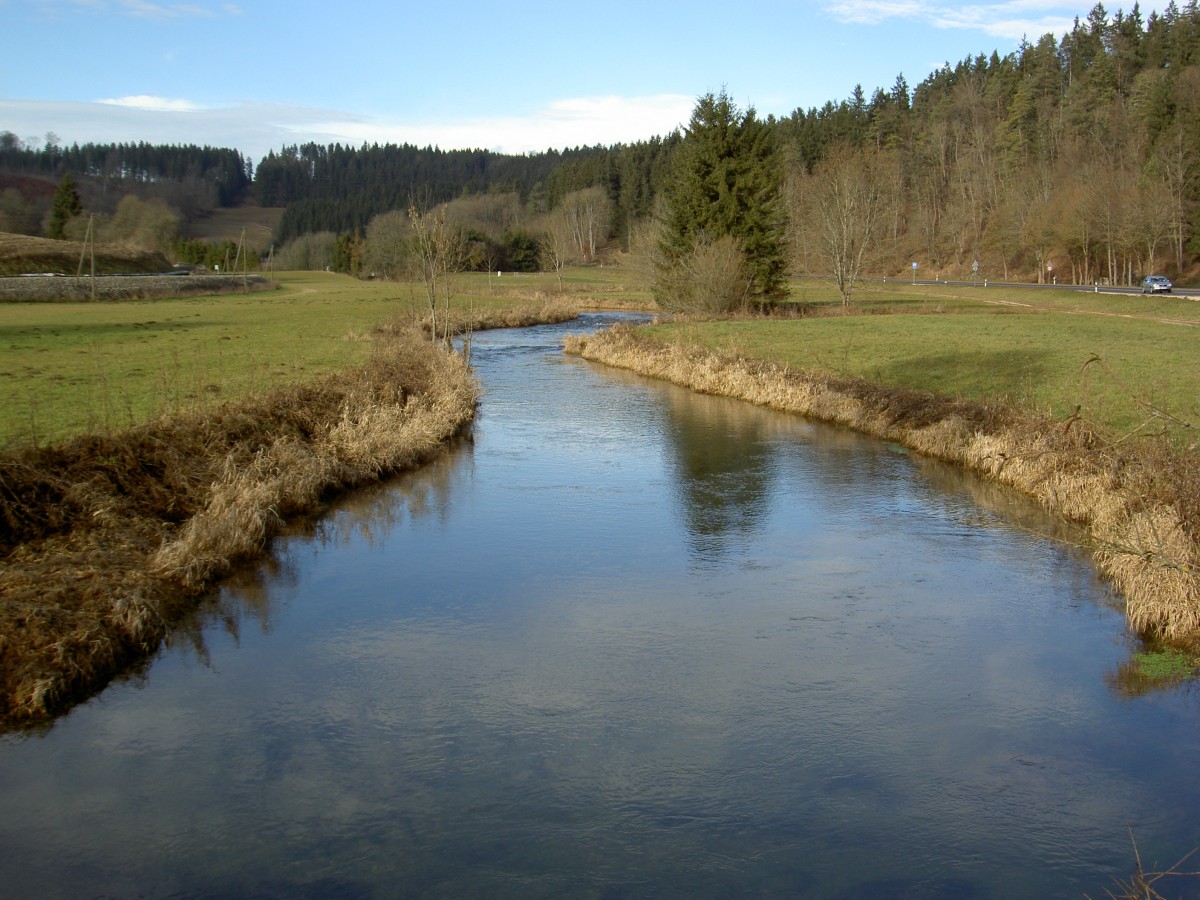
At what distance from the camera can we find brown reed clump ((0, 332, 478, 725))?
341 inches

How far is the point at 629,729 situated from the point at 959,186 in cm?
8078

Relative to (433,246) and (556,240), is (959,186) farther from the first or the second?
(433,246)

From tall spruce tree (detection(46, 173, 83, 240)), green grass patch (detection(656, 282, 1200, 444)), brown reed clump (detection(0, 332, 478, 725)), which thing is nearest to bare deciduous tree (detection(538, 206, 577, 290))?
green grass patch (detection(656, 282, 1200, 444))

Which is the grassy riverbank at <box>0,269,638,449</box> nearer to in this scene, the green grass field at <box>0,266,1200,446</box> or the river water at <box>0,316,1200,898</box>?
the green grass field at <box>0,266,1200,446</box>

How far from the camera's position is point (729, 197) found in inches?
1603

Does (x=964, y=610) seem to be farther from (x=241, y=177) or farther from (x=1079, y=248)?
(x=241, y=177)

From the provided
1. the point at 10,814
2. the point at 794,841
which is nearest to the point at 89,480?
the point at 10,814

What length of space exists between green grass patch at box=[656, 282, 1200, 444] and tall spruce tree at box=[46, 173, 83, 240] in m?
67.7

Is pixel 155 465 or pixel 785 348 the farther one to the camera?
pixel 785 348

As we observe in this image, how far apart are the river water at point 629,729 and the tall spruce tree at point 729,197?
2928 cm

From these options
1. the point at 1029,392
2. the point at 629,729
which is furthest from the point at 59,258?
the point at 629,729

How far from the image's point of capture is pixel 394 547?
12.9m

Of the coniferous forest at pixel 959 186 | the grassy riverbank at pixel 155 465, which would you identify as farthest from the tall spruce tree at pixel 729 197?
the grassy riverbank at pixel 155 465

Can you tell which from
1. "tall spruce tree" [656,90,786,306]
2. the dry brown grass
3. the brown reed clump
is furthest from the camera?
"tall spruce tree" [656,90,786,306]
